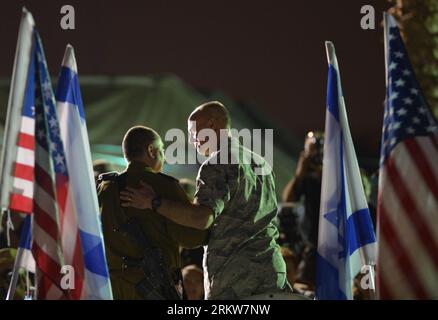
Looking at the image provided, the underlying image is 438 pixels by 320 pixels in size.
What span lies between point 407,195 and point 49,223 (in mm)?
2120

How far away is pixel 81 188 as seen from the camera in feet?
20.9

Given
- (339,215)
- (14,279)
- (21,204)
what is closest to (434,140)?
(339,215)

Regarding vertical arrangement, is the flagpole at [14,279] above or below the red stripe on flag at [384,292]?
above

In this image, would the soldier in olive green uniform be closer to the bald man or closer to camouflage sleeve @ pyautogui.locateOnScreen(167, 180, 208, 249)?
camouflage sleeve @ pyautogui.locateOnScreen(167, 180, 208, 249)

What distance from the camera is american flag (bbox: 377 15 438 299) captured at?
5707 millimetres

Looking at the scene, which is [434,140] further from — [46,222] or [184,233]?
[46,222]

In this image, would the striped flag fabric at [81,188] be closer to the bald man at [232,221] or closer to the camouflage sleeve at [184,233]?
the bald man at [232,221]

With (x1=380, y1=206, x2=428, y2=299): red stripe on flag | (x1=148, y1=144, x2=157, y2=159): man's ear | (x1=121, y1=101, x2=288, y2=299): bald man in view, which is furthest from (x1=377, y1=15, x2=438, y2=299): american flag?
(x1=148, y1=144, x2=157, y2=159): man's ear

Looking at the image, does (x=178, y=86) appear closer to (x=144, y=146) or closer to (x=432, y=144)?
(x=144, y=146)

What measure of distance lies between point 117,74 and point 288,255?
16.3ft

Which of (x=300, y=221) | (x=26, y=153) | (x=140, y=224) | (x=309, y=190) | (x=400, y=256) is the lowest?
(x=400, y=256)

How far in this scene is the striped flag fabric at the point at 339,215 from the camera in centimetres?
638

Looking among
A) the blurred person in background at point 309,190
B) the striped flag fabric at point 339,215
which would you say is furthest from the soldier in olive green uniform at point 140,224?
the blurred person in background at point 309,190

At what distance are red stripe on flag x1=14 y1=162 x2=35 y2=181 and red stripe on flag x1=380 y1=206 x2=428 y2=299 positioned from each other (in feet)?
7.29
